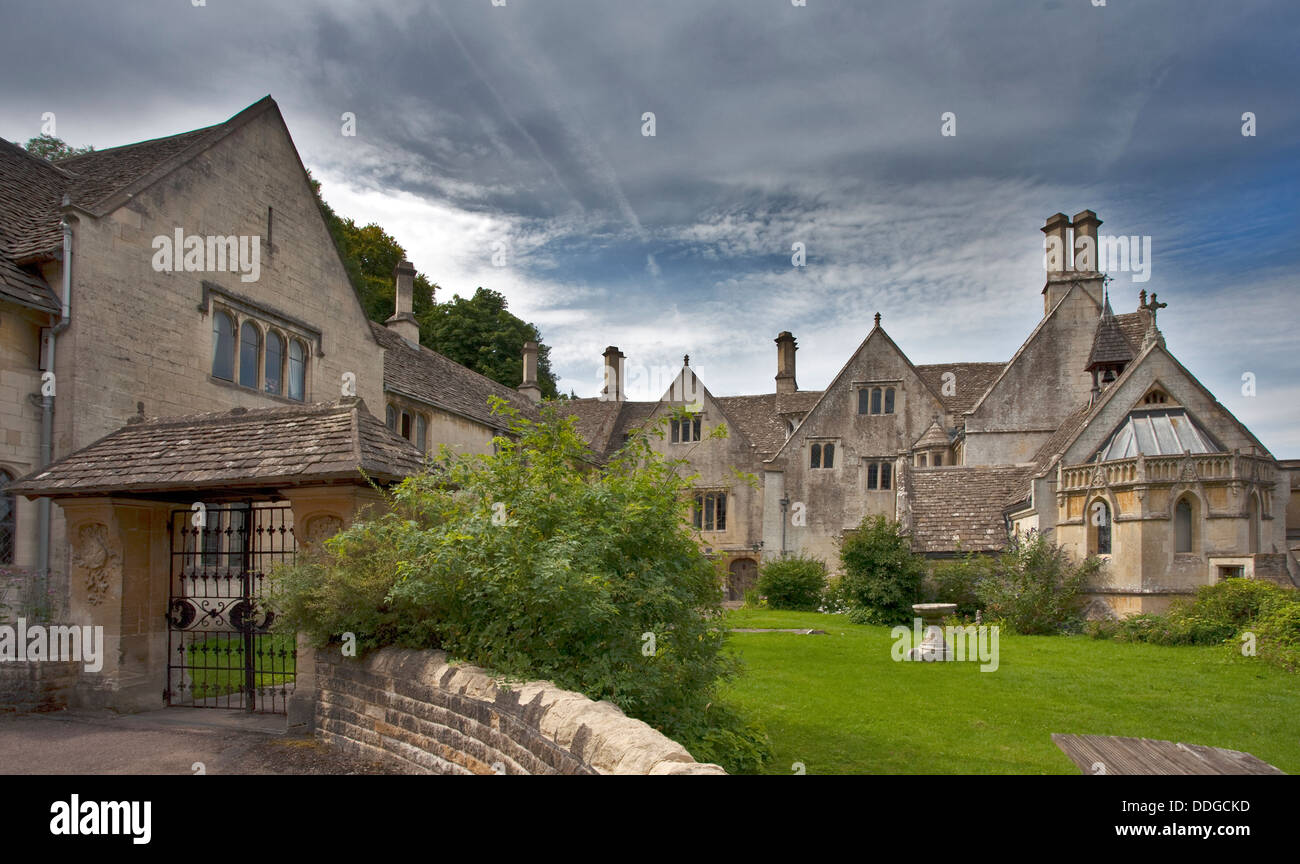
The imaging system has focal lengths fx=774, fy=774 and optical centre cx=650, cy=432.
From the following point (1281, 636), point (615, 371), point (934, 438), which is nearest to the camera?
point (1281, 636)

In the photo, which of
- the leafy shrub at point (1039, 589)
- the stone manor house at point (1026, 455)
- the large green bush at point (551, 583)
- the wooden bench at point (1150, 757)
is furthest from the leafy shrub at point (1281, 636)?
the large green bush at point (551, 583)

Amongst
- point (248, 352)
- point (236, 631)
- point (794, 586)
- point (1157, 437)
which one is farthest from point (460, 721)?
point (794, 586)

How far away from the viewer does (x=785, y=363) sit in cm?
4328

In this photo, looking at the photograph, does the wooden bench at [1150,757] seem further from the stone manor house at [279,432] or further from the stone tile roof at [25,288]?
the stone tile roof at [25,288]

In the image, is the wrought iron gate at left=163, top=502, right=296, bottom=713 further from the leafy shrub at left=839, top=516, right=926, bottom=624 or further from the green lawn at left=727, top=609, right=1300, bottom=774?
the leafy shrub at left=839, top=516, right=926, bottom=624

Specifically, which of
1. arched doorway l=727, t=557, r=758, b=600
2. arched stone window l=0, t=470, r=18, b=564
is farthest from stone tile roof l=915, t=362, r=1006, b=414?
arched stone window l=0, t=470, r=18, b=564

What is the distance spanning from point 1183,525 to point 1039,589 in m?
3.80

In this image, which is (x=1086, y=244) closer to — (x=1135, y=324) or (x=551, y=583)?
(x=1135, y=324)

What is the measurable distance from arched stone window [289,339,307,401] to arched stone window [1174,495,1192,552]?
21.7 meters
